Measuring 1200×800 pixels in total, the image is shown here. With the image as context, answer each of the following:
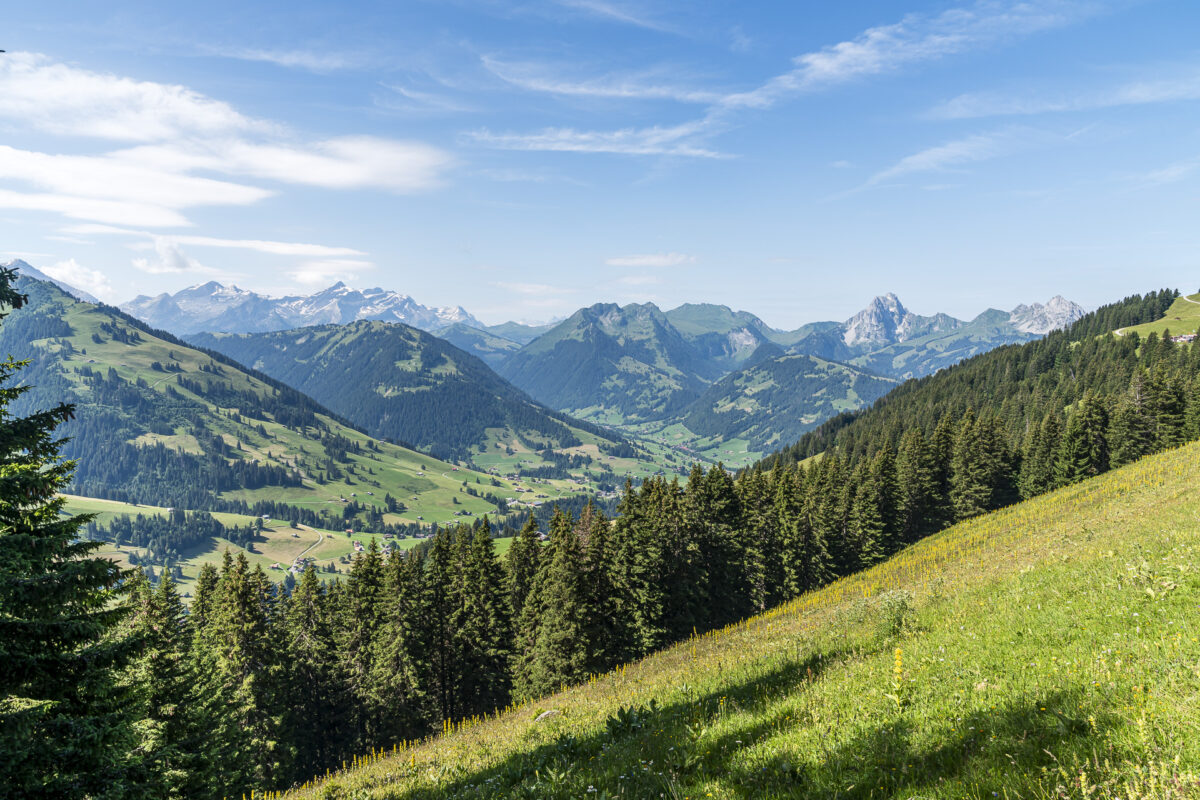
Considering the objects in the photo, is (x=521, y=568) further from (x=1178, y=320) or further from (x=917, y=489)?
(x=1178, y=320)

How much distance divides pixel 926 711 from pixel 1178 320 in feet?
772

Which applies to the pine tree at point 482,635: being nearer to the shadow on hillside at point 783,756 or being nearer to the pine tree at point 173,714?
the pine tree at point 173,714

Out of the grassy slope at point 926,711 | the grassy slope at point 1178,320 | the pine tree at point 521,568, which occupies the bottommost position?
the pine tree at point 521,568

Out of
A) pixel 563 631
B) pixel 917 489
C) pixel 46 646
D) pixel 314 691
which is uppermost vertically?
pixel 46 646

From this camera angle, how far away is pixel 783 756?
290 inches

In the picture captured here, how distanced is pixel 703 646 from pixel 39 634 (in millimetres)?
20144

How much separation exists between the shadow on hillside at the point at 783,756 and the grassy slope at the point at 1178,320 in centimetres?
20062

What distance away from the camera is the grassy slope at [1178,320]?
152 meters

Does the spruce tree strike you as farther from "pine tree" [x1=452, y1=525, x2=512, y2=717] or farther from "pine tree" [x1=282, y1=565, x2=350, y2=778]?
"pine tree" [x1=452, y1=525, x2=512, y2=717]

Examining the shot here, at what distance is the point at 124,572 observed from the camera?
12.8 metres

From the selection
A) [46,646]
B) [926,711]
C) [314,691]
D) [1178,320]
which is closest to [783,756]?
[926,711]

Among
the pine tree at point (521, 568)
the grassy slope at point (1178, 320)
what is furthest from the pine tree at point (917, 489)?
the grassy slope at point (1178, 320)

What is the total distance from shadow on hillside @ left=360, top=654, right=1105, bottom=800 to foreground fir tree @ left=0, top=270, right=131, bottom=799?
24.3ft

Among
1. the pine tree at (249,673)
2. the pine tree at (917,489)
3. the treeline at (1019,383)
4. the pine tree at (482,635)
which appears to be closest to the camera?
the pine tree at (249,673)
